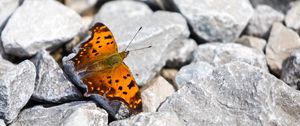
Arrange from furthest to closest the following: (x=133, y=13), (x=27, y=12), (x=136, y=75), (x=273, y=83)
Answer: (x=133, y=13) < (x=27, y=12) < (x=136, y=75) < (x=273, y=83)

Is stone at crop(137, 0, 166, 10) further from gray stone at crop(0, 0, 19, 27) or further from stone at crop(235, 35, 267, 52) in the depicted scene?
gray stone at crop(0, 0, 19, 27)

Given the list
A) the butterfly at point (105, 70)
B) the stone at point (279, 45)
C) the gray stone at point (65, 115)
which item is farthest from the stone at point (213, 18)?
the gray stone at point (65, 115)

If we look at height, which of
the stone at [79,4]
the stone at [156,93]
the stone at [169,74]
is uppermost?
the stone at [79,4]

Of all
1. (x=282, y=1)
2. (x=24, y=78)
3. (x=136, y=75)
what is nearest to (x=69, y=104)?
(x=24, y=78)

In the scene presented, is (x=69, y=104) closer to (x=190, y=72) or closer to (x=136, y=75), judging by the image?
(x=136, y=75)

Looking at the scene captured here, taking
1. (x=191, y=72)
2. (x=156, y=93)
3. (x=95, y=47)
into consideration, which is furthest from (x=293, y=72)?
(x=95, y=47)

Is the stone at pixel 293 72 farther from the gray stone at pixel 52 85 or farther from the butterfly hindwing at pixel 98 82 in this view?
the gray stone at pixel 52 85
